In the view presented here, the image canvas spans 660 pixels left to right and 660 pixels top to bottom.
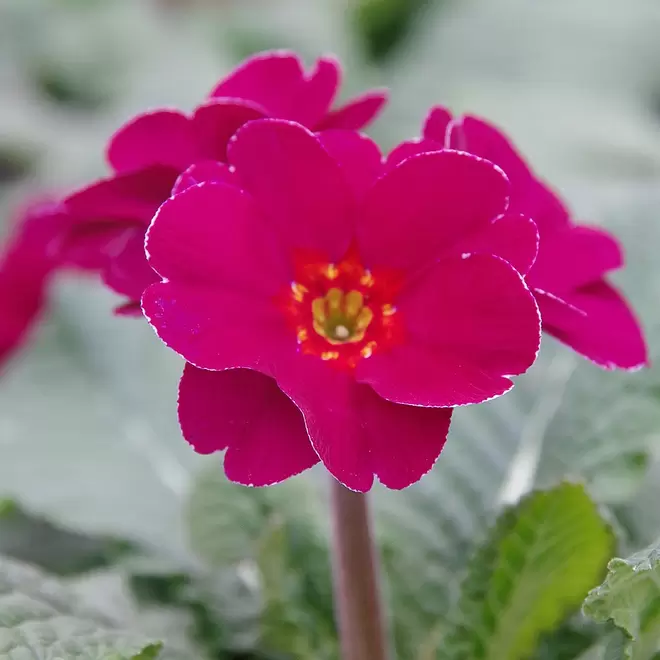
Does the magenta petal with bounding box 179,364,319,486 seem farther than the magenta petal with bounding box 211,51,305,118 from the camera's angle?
No

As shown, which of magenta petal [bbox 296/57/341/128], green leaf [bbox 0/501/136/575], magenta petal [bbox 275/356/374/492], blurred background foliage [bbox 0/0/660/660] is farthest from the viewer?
green leaf [bbox 0/501/136/575]

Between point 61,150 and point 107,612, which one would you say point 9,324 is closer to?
point 107,612

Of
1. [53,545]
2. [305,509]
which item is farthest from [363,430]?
[53,545]

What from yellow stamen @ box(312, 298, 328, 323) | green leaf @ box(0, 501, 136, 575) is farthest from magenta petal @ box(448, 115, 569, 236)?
green leaf @ box(0, 501, 136, 575)

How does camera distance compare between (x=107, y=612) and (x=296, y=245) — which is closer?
(x=296, y=245)

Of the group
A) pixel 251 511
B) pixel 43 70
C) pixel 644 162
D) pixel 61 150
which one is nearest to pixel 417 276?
pixel 251 511

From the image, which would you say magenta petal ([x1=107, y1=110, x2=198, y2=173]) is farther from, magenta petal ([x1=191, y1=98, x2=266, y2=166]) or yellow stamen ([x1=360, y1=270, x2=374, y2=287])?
yellow stamen ([x1=360, y1=270, x2=374, y2=287])
